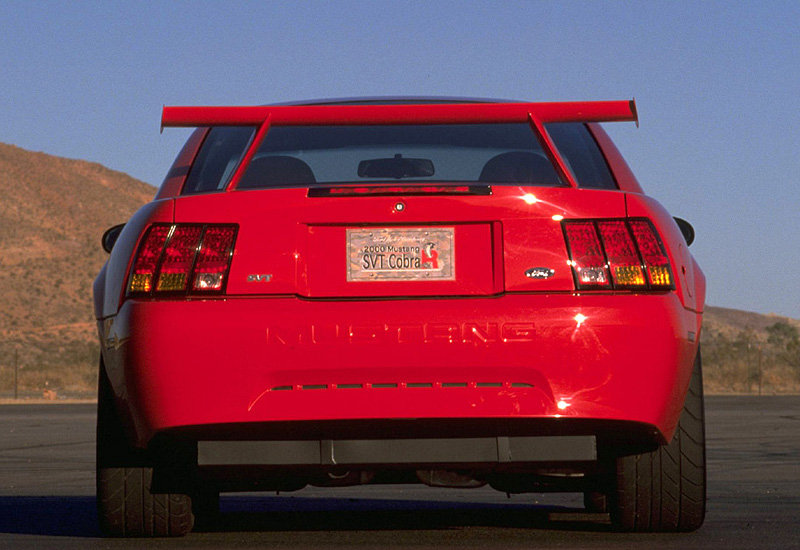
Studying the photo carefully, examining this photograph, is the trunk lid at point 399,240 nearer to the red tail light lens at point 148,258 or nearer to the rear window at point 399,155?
the red tail light lens at point 148,258

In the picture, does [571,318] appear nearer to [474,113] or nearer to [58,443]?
[474,113]

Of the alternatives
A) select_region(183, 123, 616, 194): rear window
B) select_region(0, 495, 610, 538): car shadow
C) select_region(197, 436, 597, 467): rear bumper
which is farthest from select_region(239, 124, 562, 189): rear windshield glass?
select_region(0, 495, 610, 538): car shadow

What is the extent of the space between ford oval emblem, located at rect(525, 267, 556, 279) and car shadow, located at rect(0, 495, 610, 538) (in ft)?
5.57

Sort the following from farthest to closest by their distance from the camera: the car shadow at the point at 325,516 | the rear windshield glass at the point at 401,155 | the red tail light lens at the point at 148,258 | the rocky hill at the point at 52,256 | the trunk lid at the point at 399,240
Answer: the rocky hill at the point at 52,256
the car shadow at the point at 325,516
the rear windshield glass at the point at 401,155
the red tail light lens at the point at 148,258
the trunk lid at the point at 399,240

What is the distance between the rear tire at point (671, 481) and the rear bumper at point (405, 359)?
2.38 feet

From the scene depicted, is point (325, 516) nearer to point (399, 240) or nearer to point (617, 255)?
point (399, 240)

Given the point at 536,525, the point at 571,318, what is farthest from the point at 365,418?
the point at 536,525

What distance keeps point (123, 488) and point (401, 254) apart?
1.63m

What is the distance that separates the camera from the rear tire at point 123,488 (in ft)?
18.7

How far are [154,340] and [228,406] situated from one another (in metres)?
0.35

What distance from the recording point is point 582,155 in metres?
5.97

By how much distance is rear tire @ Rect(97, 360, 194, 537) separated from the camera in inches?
225

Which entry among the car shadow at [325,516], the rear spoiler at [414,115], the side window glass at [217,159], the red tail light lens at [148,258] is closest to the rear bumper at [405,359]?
the red tail light lens at [148,258]

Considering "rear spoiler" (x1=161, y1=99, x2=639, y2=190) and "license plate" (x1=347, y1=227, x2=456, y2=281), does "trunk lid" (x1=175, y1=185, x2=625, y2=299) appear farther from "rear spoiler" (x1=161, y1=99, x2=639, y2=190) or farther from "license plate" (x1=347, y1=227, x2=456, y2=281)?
"rear spoiler" (x1=161, y1=99, x2=639, y2=190)
